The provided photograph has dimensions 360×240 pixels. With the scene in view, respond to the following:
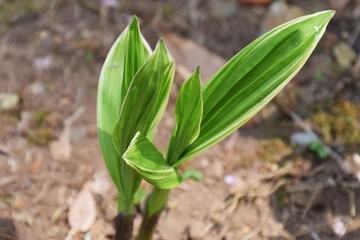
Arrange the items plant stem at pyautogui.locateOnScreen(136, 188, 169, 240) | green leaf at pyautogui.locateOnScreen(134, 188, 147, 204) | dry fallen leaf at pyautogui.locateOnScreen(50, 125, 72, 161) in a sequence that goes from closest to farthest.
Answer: plant stem at pyautogui.locateOnScreen(136, 188, 169, 240) < green leaf at pyautogui.locateOnScreen(134, 188, 147, 204) < dry fallen leaf at pyautogui.locateOnScreen(50, 125, 72, 161)

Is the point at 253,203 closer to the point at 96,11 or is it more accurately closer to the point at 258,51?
the point at 258,51

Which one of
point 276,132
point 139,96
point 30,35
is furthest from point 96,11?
point 139,96

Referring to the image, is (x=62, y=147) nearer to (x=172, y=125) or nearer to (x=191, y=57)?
(x=172, y=125)

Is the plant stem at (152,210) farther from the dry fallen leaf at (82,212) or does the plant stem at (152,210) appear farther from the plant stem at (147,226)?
the dry fallen leaf at (82,212)

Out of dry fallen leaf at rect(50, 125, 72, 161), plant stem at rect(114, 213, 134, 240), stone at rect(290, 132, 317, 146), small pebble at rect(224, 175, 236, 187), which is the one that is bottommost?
small pebble at rect(224, 175, 236, 187)

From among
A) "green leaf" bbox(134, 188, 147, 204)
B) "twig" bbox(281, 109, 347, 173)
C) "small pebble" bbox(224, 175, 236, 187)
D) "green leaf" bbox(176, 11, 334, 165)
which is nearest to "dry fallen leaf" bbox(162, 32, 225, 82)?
"twig" bbox(281, 109, 347, 173)

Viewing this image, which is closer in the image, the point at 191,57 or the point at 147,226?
the point at 147,226

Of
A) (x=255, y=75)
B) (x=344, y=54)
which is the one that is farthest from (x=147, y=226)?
(x=344, y=54)

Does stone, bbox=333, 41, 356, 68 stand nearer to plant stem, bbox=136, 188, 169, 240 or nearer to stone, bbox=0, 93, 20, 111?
plant stem, bbox=136, 188, 169, 240
